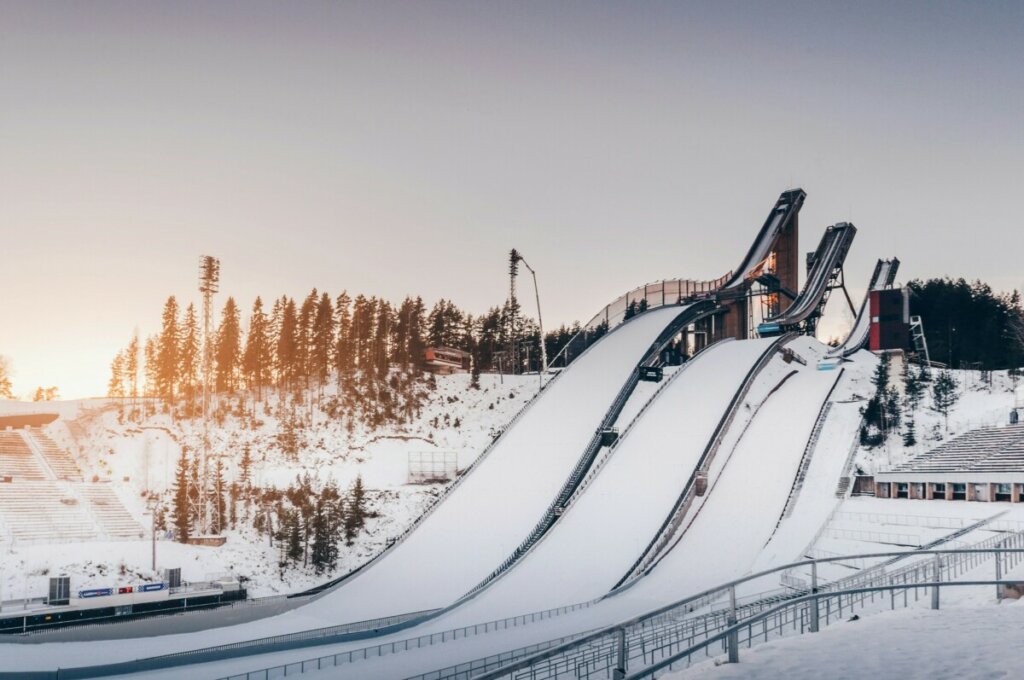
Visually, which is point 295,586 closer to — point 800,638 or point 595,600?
point 595,600

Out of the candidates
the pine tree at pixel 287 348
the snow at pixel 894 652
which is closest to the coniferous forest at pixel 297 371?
the pine tree at pixel 287 348

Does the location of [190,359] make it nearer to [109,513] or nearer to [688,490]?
[109,513]

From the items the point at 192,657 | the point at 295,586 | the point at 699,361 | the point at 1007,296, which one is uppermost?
the point at 1007,296

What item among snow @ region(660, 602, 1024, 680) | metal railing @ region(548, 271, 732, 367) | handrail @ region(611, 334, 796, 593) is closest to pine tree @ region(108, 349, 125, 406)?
metal railing @ region(548, 271, 732, 367)

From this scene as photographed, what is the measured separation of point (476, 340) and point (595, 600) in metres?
40.8

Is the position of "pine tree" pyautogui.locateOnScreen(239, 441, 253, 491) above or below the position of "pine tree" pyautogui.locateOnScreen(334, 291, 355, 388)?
below

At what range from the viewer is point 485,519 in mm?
25266

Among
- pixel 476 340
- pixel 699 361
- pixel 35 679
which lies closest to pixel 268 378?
pixel 476 340

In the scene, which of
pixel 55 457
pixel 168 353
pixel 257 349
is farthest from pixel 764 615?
pixel 168 353

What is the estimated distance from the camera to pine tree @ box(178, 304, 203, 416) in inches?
2080

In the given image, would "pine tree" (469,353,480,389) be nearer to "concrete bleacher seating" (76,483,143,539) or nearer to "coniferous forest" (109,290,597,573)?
"coniferous forest" (109,290,597,573)

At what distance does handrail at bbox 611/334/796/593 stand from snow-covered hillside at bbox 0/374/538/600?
15.0 meters

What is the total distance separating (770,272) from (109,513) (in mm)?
33757

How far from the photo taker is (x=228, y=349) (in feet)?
180
